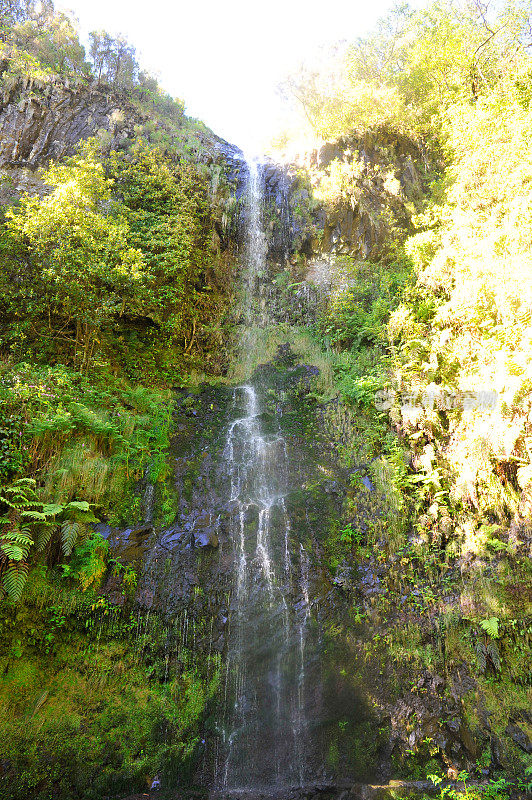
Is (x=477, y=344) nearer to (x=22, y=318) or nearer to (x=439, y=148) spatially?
(x=22, y=318)

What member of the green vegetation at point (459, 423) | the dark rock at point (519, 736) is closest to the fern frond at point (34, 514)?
the green vegetation at point (459, 423)

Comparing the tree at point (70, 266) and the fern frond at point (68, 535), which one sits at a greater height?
the tree at point (70, 266)

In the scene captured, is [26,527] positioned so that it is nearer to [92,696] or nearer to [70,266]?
[92,696]

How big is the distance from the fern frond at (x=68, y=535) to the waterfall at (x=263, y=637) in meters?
2.83

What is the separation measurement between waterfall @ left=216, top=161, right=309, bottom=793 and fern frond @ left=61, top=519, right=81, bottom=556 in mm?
2827

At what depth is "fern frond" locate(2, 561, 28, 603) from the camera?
19.5ft

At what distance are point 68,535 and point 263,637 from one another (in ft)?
11.8

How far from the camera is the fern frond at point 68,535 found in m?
6.81

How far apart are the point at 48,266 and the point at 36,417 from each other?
412 centimetres

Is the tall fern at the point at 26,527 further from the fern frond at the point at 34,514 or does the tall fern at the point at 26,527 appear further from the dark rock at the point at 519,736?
the dark rock at the point at 519,736

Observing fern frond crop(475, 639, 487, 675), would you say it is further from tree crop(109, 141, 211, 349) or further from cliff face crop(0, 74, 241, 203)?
cliff face crop(0, 74, 241, 203)

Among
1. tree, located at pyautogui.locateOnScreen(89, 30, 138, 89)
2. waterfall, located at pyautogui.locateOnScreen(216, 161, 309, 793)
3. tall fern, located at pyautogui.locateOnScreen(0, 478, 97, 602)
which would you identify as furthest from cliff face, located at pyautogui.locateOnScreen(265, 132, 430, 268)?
tall fern, located at pyautogui.locateOnScreen(0, 478, 97, 602)

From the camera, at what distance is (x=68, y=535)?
6840mm

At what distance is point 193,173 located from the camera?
48.5 ft
